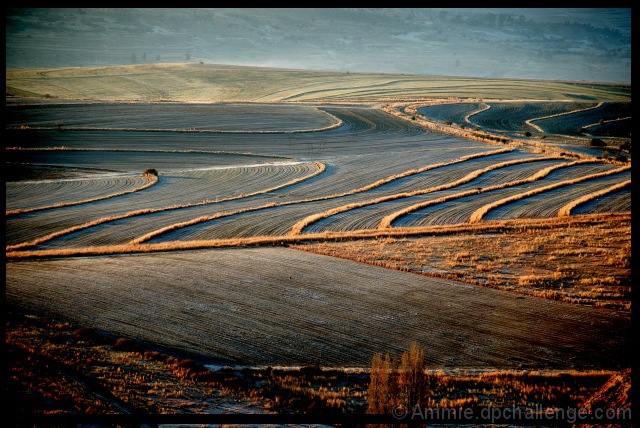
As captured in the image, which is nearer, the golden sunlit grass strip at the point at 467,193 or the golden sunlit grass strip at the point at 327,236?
the golden sunlit grass strip at the point at 327,236

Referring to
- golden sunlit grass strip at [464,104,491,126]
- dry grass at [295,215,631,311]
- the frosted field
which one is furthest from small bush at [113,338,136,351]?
golden sunlit grass strip at [464,104,491,126]

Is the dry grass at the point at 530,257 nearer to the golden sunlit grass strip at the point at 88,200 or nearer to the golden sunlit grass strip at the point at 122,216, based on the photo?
the golden sunlit grass strip at the point at 122,216

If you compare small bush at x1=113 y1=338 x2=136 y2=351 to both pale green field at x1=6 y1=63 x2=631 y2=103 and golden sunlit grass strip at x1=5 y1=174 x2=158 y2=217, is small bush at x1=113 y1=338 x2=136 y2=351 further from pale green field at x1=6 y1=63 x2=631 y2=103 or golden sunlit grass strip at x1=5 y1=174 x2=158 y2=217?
pale green field at x1=6 y1=63 x2=631 y2=103

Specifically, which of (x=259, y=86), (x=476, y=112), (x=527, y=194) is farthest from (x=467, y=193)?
(x=259, y=86)

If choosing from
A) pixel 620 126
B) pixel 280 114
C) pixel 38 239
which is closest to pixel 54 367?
pixel 38 239

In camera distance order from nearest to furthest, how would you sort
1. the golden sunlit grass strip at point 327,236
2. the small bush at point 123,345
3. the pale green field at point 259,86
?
the small bush at point 123,345
the golden sunlit grass strip at point 327,236
the pale green field at point 259,86

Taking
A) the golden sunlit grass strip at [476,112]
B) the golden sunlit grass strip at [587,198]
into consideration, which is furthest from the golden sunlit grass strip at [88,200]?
the golden sunlit grass strip at [476,112]

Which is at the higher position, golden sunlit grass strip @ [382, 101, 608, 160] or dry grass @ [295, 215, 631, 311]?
golden sunlit grass strip @ [382, 101, 608, 160]
